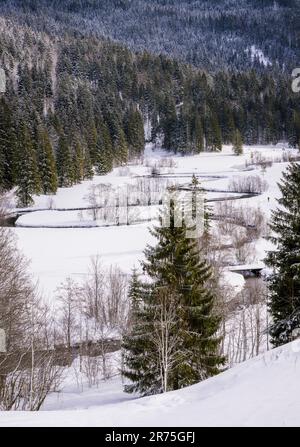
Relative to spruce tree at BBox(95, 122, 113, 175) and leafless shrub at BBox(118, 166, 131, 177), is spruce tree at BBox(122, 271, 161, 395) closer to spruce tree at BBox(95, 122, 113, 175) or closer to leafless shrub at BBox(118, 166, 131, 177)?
leafless shrub at BBox(118, 166, 131, 177)

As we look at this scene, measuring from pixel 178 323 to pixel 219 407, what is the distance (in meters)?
8.38

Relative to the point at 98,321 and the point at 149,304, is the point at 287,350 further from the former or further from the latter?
the point at 98,321

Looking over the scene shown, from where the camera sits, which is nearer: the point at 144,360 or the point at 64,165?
the point at 144,360

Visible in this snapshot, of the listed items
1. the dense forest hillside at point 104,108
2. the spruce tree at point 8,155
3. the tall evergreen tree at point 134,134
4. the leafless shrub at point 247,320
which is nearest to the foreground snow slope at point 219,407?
the leafless shrub at point 247,320

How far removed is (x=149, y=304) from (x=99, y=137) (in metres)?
98.6

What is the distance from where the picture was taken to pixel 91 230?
204 feet

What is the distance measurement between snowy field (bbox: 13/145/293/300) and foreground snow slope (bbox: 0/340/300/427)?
847 inches

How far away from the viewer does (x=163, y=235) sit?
17484 mm

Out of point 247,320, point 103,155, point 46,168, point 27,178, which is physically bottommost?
point 247,320

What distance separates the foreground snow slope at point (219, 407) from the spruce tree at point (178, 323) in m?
5.83

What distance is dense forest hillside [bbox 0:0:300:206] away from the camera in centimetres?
8969

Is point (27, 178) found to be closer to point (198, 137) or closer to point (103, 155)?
point (103, 155)

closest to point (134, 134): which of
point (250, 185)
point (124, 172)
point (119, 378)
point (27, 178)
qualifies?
point (124, 172)

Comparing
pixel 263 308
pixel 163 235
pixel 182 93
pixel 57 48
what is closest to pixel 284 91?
pixel 182 93
